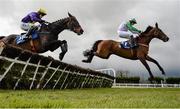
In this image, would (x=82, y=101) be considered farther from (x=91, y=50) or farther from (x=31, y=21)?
(x=91, y=50)

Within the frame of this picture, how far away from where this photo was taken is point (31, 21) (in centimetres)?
1489

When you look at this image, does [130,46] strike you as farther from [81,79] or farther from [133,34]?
[81,79]

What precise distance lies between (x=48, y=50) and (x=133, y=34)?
4.03m

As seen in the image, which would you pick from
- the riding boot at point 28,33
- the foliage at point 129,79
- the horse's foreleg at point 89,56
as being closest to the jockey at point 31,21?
the riding boot at point 28,33

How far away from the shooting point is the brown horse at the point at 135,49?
16844mm

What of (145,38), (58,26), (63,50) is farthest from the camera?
(145,38)

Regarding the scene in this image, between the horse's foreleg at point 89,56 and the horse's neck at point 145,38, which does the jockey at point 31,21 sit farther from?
the horse's neck at point 145,38

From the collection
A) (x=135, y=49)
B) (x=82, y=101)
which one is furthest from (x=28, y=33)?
(x=82, y=101)

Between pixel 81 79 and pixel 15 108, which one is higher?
pixel 81 79

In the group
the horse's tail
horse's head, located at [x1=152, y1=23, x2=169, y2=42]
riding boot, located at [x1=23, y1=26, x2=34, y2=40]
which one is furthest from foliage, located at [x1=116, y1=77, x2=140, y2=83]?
riding boot, located at [x1=23, y1=26, x2=34, y2=40]

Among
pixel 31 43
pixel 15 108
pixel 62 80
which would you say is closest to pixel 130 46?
pixel 62 80

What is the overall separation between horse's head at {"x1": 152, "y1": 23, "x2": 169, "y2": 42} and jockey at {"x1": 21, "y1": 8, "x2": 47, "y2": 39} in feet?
15.7

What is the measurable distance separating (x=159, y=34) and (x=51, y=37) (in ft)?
14.8

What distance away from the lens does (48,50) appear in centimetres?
1494
